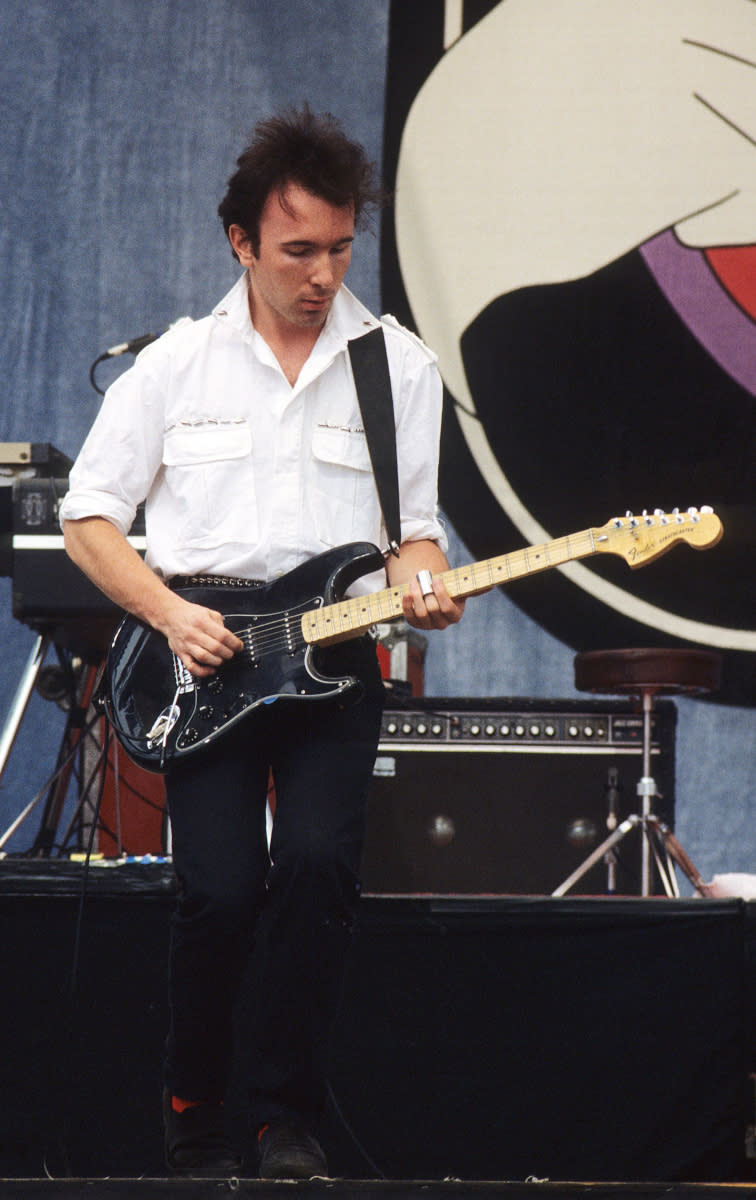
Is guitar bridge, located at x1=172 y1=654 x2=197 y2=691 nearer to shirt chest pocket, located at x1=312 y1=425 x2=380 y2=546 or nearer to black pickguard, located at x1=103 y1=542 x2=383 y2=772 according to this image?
black pickguard, located at x1=103 y1=542 x2=383 y2=772

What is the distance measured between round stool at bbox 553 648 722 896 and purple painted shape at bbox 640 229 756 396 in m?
1.07

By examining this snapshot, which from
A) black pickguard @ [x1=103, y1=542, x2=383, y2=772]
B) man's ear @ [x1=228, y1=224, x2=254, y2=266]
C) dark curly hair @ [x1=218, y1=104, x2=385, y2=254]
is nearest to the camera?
black pickguard @ [x1=103, y1=542, x2=383, y2=772]

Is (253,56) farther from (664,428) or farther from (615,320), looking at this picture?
(664,428)

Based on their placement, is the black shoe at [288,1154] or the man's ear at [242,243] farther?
the man's ear at [242,243]

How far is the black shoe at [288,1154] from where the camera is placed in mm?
2031

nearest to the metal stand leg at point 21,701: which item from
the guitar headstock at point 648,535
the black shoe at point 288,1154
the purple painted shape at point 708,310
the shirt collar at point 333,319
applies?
the shirt collar at point 333,319

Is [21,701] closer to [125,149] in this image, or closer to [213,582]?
[213,582]

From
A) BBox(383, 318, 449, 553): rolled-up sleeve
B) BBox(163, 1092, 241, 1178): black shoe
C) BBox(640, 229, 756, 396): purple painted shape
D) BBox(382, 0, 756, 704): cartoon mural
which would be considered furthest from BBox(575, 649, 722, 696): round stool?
BBox(163, 1092, 241, 1178): black shoe

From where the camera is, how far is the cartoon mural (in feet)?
15.1

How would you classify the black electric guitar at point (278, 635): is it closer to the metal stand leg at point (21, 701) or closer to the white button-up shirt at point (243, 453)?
the white button-up shirt at point (243, 453)

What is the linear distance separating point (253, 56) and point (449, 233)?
0.96 metres

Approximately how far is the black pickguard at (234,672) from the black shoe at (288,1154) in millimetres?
600

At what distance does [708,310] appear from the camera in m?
4.63

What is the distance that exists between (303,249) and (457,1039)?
1.53 meters
